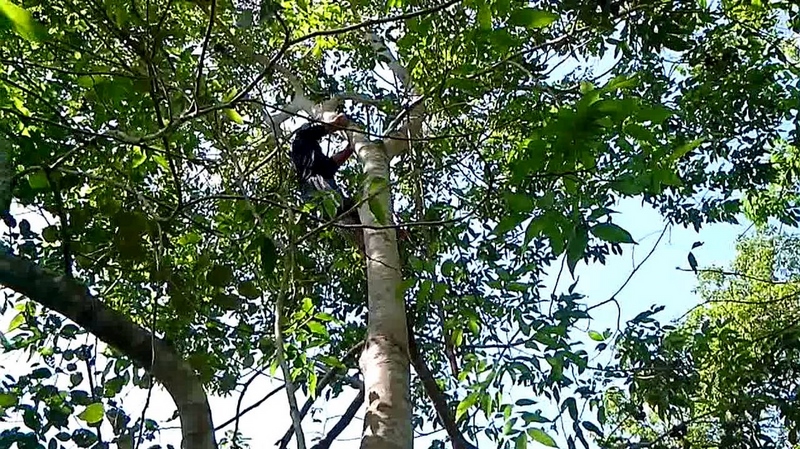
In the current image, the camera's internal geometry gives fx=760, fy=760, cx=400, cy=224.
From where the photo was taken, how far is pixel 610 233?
3.31 feet

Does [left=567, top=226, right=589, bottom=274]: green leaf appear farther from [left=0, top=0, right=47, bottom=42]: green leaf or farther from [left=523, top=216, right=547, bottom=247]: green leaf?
[left=0, top=0, right=47, bottom=42]: green leaf

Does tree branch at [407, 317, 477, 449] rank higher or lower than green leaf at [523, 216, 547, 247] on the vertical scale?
higher

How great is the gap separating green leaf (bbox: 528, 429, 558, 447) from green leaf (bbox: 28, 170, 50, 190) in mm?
968

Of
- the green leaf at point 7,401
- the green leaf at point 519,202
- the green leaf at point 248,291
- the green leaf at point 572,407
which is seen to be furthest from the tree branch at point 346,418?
the green leaf at point 519,202

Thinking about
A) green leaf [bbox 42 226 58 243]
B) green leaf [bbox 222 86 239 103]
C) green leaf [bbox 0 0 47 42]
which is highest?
green leaf [bbox 222 86 239 103]

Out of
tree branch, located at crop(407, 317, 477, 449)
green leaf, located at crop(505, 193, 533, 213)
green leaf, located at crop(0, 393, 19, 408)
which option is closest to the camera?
green leaf, located at crop(505, 193, 533, 213)

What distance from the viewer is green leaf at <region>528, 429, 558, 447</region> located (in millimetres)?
1175

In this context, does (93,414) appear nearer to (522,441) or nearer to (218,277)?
(218,277)

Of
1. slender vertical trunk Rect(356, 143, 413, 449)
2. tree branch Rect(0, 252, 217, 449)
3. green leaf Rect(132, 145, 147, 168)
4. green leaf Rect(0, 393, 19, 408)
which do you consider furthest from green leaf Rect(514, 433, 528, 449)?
green leaf Rect(0, 393, 19, 408)

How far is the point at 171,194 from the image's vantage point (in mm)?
2430

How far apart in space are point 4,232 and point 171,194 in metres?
0.51

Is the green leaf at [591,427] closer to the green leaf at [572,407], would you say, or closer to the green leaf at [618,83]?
the green leaf at [572,407]

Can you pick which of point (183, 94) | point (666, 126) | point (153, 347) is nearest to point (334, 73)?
point (666, 126)

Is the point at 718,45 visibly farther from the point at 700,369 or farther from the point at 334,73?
the point at 334,73
